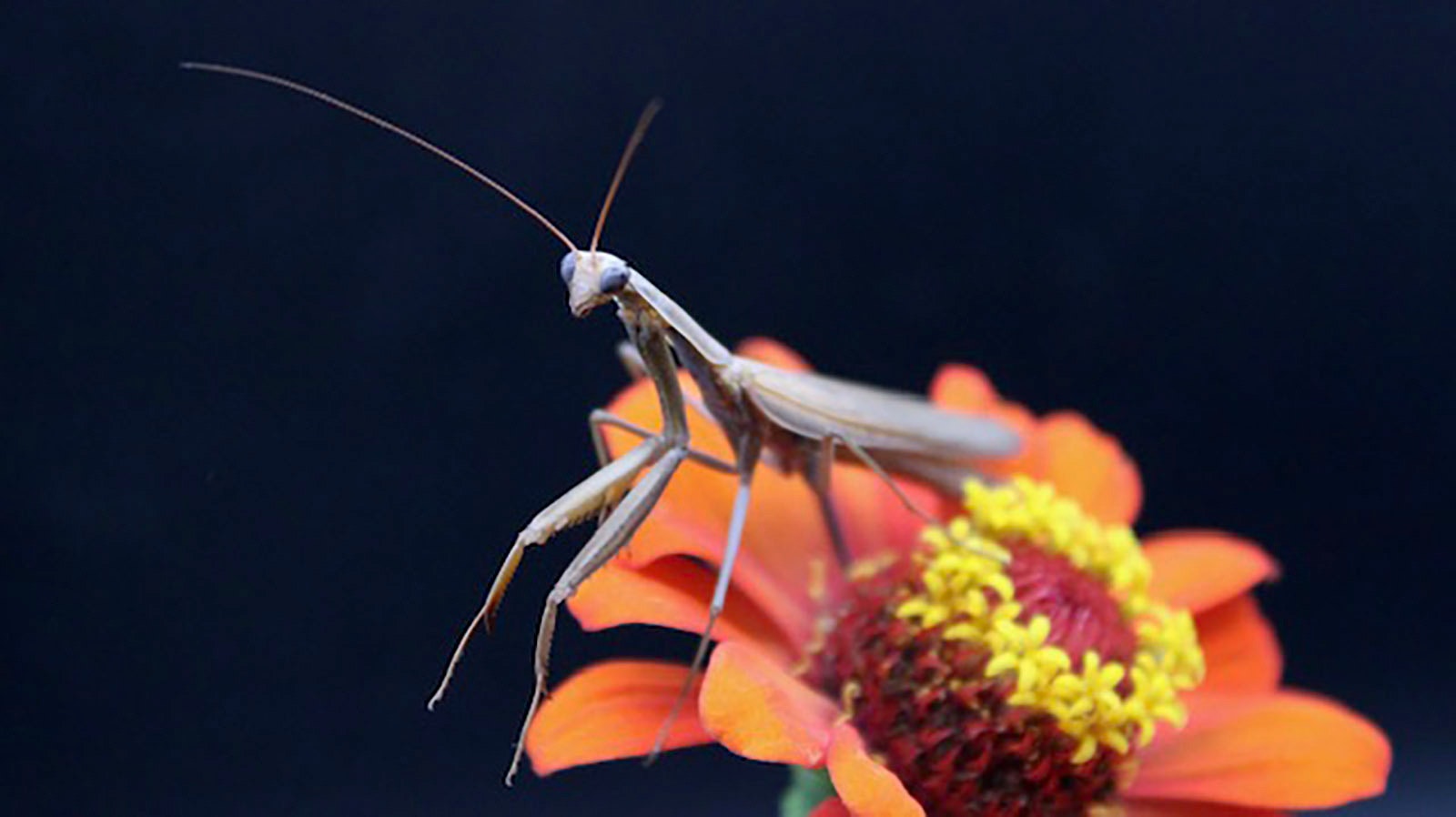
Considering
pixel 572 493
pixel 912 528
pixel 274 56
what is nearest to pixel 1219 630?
pixel 912 528

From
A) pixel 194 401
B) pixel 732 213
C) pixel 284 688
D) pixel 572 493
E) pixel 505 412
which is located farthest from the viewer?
pixel 732 213

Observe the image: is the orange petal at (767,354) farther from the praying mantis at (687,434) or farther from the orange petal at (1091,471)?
the orange petal at (1091,471)

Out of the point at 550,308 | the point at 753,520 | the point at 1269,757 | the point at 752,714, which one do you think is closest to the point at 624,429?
the point at 753,520

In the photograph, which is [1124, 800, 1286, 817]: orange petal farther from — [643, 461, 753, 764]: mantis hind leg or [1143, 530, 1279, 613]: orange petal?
[643, 461, 753, 764]: mantis hind leg

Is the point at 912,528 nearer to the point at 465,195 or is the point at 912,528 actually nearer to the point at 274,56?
the point at 465,195

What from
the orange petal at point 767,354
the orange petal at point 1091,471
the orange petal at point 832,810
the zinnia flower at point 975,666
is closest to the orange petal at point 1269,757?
the zinnia flower at point 975,666

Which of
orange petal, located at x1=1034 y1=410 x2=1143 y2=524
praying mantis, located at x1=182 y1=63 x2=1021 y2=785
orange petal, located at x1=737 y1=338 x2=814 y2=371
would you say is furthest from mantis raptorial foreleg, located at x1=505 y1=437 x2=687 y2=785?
orange petal, located at x1=1034 y1=410 x2=1143 y2=524
